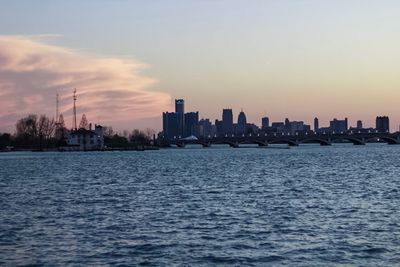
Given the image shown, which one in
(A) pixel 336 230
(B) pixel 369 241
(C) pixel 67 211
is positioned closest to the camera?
(B) pixel 369 241

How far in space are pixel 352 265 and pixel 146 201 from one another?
27702 mm

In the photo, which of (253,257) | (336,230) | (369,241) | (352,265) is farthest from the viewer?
(336,230)

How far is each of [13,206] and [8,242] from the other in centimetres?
1791

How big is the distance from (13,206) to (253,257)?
26218mm

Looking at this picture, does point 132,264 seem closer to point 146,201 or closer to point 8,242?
point 8,242

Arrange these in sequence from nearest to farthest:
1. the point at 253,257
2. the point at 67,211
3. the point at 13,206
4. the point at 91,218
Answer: the point at 253,257, the point at 91,218, the point at 67,211, the point at 13,206

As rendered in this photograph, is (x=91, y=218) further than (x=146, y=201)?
No

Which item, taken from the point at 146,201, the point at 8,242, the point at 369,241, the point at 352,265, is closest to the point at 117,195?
the point at 146,201

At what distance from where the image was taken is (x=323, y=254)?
27.6 m

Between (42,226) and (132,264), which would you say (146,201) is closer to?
(42,226)

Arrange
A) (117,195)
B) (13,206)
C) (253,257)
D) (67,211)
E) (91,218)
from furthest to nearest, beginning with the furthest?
(117,195)
(13,206)
(67,211)
(91,218)
(253,257)

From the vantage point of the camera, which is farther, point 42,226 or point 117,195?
point 117,195

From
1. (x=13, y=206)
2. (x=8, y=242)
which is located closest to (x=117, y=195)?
(x=13, y=206)

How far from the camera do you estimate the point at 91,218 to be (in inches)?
1578
